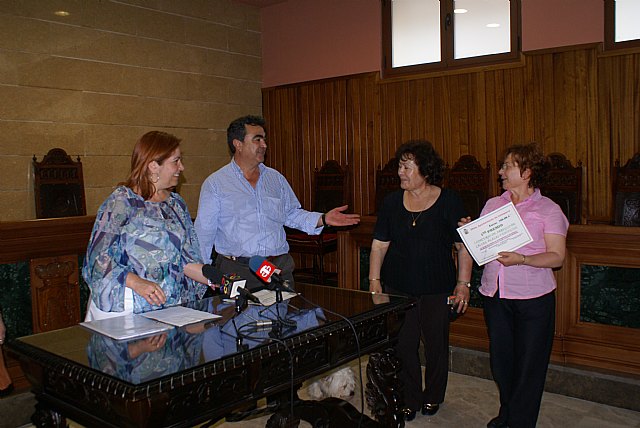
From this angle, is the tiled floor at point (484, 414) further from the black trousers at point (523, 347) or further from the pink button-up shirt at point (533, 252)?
the pink button-up shirt at point (533, 252)

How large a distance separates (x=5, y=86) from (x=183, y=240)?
3.94 metres

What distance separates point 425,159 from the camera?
11.0 feet

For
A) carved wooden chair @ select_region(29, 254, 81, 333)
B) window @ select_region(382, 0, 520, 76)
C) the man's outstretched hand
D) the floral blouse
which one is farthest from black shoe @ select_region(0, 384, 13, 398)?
window @ select_region(382, 0, 520, 76)

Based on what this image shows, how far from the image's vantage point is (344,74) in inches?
278

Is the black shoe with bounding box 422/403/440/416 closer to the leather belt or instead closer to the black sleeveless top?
the black sleeveless top

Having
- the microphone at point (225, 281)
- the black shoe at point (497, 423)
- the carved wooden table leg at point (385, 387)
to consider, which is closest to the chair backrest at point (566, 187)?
the black shoe at point (497, 423)

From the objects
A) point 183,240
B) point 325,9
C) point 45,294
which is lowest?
point 45,294

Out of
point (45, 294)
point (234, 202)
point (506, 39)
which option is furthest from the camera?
point (506, 39)

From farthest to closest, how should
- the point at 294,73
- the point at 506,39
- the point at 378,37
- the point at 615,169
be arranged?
1. the point at 294,73
2. the point at 378,37
3. the point at 506,39
4. the point at 615,169

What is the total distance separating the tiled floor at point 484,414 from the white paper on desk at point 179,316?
1.10 m

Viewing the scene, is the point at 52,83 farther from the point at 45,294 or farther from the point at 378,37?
the point at 378,37

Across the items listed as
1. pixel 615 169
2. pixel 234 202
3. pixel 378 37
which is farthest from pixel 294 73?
pixel 234 202

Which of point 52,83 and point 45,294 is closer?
point 45,294

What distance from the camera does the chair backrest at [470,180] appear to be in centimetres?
570
